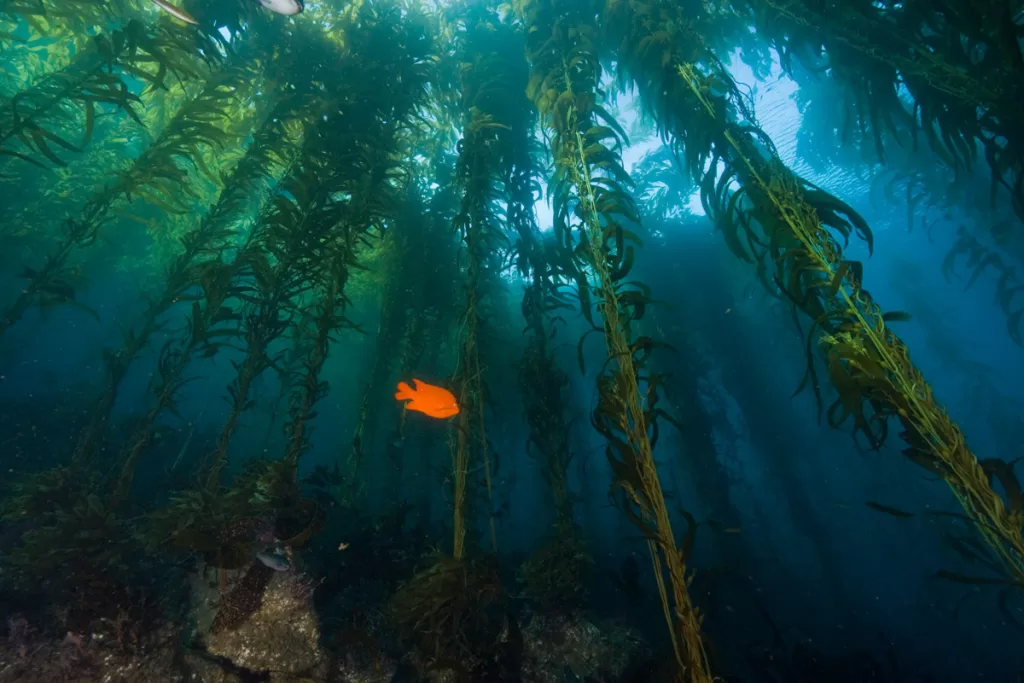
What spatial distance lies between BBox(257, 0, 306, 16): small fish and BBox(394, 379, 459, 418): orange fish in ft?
11.4

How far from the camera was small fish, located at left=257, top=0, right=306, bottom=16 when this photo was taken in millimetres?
3457

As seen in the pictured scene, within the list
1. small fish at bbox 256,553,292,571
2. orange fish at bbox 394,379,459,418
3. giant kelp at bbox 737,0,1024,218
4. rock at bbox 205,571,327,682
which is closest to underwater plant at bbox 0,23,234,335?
small fish at bbox 256,553,292,571

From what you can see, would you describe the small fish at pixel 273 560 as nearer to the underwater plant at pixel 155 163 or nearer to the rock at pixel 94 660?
the rock at pixel 94 660

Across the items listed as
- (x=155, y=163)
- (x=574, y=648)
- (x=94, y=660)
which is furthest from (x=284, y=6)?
(x=574, y=648)

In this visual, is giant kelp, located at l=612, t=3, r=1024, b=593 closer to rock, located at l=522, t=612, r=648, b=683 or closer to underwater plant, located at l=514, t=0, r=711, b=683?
underwater plant, located at l=514, t=0, r=711, b=683

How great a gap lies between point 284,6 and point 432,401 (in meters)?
3.81

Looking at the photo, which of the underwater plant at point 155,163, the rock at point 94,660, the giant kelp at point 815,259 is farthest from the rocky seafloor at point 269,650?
the giant kelp at point 815,259

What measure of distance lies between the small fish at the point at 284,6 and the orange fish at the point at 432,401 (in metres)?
3.48

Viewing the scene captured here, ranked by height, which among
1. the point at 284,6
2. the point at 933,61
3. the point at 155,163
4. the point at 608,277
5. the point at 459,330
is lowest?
the point at 608,277

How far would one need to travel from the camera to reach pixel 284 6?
11.7 feet

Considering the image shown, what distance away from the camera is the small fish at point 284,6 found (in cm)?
346

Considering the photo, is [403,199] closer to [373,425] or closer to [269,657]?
[373,425]

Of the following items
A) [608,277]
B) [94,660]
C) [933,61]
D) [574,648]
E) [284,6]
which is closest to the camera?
[608,277]

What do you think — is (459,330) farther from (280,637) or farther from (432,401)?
(280,637)
